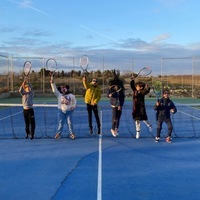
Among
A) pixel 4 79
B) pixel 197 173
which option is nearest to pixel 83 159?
pixel 197 173

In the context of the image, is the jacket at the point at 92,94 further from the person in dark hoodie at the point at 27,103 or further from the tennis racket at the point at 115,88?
the person in dark hoodie at the point at 27,103

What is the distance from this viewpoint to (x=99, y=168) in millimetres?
7113

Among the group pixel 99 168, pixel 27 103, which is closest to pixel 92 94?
pixel 27 103

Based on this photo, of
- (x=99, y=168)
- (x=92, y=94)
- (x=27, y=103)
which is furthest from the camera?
(x=92, y=94)

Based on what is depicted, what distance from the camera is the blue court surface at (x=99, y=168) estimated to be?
5.62 metres

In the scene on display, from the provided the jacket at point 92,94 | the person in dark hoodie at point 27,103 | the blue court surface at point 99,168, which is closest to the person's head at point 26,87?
the person in dark hoodie at point 27,103

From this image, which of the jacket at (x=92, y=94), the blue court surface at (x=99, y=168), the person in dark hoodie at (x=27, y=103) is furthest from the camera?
the jacket at (x=92, y=94)

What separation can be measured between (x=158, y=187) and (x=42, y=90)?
29194mm

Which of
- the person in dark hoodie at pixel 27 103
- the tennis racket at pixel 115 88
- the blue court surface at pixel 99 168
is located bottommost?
the blue court surface at pixel 99 168

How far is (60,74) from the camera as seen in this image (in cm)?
3291

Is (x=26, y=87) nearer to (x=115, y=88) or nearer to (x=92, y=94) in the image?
(x=92, y=94)

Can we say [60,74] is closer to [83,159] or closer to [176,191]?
[83,159]

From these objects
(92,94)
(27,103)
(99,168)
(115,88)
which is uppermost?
(115,88)

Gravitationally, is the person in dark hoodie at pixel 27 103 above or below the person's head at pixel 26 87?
below
